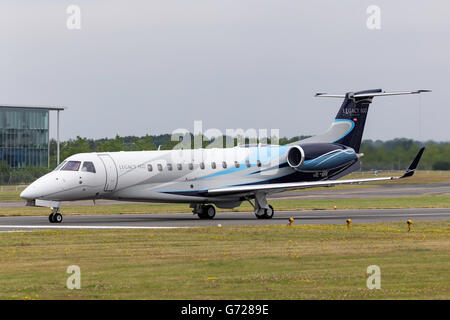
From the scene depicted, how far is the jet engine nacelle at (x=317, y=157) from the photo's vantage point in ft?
136

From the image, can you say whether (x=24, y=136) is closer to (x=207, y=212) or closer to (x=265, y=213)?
(x=207, y=212)

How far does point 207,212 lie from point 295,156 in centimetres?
572

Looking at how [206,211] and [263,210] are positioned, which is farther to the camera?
[206,211]

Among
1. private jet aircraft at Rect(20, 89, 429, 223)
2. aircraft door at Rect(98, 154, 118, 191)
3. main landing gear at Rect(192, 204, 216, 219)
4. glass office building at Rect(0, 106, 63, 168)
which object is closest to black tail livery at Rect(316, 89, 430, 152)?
private jet aircraft at Rect(20, 89, 429, 223)

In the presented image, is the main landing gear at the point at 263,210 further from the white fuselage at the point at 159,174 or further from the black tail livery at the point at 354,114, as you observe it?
the black tail livery at the point at 354,114

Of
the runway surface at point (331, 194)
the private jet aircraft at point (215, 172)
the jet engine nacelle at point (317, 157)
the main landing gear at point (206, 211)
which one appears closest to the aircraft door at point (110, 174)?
the private jet aircraft at point (215, 172)

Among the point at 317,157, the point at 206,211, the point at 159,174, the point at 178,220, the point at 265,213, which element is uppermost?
the point at 317,157

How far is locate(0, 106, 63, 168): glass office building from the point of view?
109 meters

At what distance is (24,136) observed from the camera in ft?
363

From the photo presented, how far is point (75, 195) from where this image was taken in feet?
116

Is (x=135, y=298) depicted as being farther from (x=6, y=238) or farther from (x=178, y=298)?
(x=6, y=238)

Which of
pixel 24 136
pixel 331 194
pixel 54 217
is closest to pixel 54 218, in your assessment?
pixel 54 217
